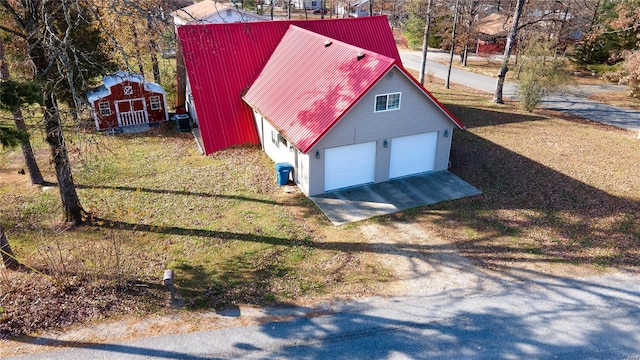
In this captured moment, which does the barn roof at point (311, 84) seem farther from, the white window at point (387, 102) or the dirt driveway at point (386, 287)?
the dirt driveway at point (386, 287)

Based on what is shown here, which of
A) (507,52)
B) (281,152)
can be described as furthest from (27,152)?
(507,52)

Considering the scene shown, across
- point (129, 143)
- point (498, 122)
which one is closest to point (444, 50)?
point (498, 122)

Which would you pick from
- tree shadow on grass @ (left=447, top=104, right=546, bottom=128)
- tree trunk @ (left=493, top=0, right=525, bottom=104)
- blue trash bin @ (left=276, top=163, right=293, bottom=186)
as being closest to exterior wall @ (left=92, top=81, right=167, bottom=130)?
blue trash bin @ (left=276, top=163, right=293, bottom=186)

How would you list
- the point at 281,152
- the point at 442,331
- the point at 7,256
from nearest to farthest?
the point at 442,331 < the point at 7,256 < the point at 281,152

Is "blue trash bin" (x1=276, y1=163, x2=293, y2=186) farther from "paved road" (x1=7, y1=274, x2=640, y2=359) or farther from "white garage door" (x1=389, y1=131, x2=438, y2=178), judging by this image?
"paved road" (x1=7, y1=274, x2=640, y2=359)

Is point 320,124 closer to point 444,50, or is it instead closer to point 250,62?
point 250,62

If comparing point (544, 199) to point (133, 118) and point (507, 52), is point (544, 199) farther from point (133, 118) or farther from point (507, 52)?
point (133, 118)

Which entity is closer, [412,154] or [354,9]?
[412,154]

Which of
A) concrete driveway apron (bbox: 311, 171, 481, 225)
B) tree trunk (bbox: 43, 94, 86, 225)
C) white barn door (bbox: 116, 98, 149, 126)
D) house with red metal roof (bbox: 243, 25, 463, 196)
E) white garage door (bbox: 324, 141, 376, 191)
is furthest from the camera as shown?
white barn door (bbox: 116, 98, 149, 126)
